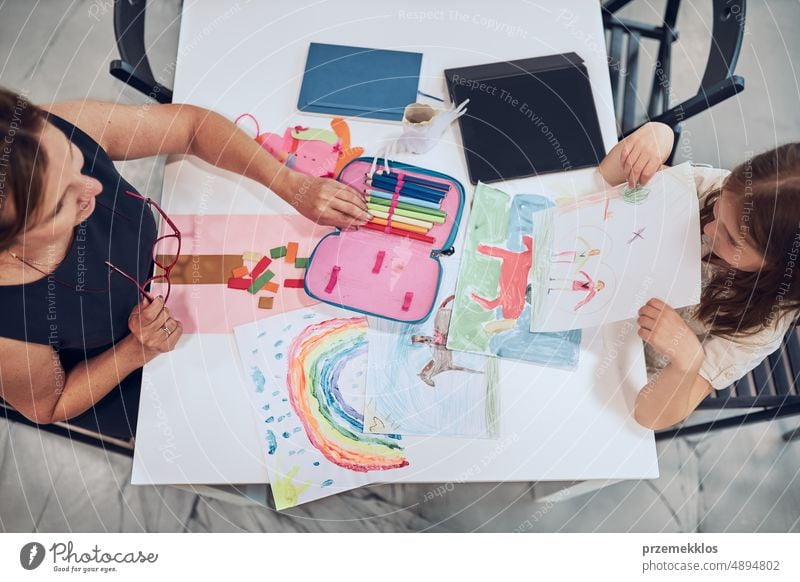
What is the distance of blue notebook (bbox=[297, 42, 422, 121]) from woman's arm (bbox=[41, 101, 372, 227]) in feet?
0.41

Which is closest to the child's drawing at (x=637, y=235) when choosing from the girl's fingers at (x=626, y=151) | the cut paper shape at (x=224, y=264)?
the girl's fingers at (x=626, y=151)

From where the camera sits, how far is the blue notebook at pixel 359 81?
3.23ft

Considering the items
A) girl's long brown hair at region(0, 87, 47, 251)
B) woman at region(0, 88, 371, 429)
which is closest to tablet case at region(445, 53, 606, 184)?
woman at region(0, 88, 371, 429)

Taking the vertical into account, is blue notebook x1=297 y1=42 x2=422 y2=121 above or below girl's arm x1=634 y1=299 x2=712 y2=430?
above

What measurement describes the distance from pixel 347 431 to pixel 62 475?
823 millimetres

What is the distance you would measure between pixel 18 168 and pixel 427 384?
60cm

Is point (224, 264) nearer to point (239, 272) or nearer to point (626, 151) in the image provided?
point (239, 272)

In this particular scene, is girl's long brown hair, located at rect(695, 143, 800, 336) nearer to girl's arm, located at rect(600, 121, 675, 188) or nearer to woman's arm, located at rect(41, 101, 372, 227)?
girl's arm, located at rect(600, 121, 675, 188)

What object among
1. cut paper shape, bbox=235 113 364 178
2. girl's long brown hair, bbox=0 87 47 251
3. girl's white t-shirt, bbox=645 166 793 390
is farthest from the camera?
cut paper shape, bbox=235 113 364 178

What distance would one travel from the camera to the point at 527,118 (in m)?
0.98

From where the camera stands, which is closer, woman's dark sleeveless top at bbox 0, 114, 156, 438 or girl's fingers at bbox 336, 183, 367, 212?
woman's dark sleeveless top at bbox 0, 114, 156, 438

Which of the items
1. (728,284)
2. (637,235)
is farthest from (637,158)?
(728,284)

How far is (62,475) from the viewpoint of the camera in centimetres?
131

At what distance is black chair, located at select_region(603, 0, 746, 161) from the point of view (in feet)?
3.09
